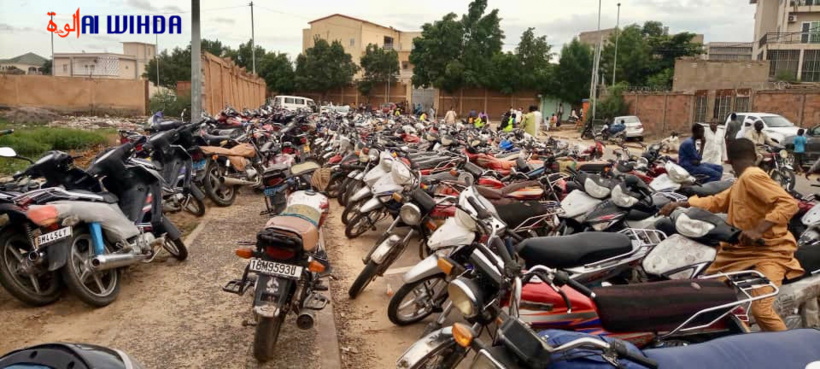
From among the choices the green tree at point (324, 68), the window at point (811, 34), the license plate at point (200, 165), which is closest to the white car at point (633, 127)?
the license plate at point (200, 165)

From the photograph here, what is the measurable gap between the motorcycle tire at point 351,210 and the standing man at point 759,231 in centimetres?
397

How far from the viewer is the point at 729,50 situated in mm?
51469

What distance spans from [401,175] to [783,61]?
4362cm

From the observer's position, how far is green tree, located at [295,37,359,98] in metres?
46.1

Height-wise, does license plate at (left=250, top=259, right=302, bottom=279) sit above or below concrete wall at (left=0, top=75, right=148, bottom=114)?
below

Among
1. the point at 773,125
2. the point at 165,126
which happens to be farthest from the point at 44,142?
the point at 773,125

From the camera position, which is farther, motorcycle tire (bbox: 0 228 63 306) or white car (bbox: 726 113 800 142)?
white car (bbox: 726 113 800 142)

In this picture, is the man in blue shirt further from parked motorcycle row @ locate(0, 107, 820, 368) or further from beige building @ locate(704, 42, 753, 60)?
beige building @ locate(704, 42, 753, 60)

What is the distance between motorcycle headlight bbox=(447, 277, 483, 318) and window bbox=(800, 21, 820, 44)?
4583 centimetres

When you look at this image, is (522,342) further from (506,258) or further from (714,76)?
(714,76)

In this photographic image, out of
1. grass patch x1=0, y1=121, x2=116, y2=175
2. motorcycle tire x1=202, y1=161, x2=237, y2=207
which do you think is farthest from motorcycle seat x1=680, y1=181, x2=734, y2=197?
grass patch x1=0, y1=121, x2=116, y2=175

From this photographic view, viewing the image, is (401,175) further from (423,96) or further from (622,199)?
(423,96)

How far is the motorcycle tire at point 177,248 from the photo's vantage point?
5266 millimetres

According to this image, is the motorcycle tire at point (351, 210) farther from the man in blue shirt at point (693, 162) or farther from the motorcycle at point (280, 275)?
the man in blue shirt at point (693, 162)
